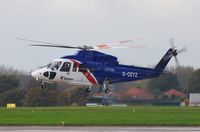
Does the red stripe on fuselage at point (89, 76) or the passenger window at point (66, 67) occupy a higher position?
the passenger window at point (66, 67)

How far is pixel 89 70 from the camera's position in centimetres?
6253

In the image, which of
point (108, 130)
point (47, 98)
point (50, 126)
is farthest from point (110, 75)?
point (47, 98)

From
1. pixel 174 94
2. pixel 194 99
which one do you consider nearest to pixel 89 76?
pixel 174 94

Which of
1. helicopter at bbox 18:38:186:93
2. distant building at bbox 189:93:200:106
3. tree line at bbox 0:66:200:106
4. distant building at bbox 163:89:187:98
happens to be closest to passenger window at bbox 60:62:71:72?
helicopter at bbox 18:38:186:93

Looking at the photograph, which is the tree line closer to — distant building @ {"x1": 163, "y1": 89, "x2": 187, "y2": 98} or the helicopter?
distant building @ {"x1": 163, "y1": 89, "x2": 187, "y2": 98}

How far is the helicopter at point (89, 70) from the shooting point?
6222 centimetres

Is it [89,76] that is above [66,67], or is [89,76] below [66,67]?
below

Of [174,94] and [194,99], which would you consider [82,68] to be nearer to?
[174,94]

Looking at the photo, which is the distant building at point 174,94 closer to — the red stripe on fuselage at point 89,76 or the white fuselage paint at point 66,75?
the red stripe on fuselage at point 89,76

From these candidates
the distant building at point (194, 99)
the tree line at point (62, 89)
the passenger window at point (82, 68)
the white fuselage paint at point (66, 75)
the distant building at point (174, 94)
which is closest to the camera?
the white fuselage paint at point (66, 75)

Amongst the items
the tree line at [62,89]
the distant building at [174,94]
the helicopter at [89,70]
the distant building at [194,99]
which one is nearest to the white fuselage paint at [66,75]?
the helicopter at [89,70]

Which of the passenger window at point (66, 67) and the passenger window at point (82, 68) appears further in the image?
the passenger window at point (82, 68)

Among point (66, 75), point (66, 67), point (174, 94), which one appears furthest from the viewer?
point (174, 94)

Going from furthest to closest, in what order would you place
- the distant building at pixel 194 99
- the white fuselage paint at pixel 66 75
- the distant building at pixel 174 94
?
the distant building at pixel 174 94, the distant building at pixel 194 99, the white fuselage paint at pixel 66 75
